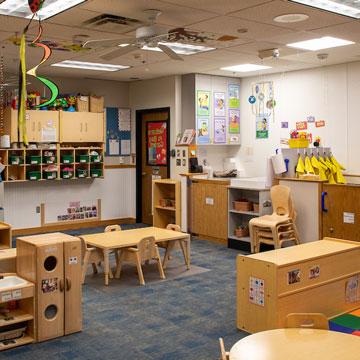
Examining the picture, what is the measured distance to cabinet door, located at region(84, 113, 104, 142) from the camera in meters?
9.29

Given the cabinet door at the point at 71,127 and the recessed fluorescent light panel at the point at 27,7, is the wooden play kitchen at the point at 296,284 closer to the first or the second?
the recessed fluorescent light panel at the point at 27,7

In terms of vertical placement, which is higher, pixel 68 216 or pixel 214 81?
pixel 214 81

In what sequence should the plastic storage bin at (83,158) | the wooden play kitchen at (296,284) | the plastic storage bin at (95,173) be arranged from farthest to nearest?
the plastic storage bin at (95,173), the plastic storage bin at (83,158), the wooden play kitchen at (296,284)

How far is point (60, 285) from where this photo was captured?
437 centimetres

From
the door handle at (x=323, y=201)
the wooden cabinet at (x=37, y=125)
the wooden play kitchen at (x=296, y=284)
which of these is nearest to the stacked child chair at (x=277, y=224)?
the door handle at (x=323, y=201)

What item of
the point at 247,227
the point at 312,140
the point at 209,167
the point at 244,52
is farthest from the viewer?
the point at 209,167

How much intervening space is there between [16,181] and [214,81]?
12.8 feet

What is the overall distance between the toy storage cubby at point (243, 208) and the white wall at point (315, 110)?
4.74 feet

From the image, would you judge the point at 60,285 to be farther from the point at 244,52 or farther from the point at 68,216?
the point at 68,216

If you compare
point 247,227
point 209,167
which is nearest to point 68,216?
point 209,167

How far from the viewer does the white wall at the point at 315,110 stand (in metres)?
7.97

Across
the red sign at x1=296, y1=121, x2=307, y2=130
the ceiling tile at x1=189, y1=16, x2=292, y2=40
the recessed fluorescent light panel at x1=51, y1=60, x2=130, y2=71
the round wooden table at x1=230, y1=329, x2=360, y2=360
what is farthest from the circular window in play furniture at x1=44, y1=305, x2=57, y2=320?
the red sign at x1=296, y1=121, x2=307, y2=130

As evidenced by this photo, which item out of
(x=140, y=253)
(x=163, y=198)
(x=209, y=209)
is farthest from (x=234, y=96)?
(x=140, y=253)

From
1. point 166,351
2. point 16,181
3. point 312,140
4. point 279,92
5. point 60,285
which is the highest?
point 279,92
